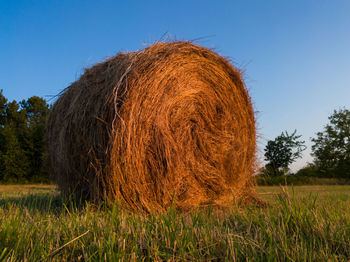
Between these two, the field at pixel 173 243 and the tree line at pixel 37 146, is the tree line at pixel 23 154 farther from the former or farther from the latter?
the field at pixel 173 243

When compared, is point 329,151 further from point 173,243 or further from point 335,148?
point 173,243

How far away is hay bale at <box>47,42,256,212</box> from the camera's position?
286cm

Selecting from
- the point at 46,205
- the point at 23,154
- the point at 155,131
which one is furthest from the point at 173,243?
the point at 23,154

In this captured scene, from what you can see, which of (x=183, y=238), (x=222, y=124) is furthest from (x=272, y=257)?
(x=222, y=124)

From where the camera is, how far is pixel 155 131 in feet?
10.1

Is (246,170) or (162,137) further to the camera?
(246,170)

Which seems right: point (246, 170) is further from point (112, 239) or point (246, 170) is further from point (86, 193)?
point (112, 239)

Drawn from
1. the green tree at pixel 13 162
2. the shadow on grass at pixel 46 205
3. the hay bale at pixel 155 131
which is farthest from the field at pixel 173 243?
the green tree at pixel 13 162

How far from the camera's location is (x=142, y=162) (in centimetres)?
299

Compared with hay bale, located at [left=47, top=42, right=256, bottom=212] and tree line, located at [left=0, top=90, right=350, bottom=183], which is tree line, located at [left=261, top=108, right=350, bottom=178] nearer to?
tree line, located at [left=0, top=90, right=350, bottom=183]

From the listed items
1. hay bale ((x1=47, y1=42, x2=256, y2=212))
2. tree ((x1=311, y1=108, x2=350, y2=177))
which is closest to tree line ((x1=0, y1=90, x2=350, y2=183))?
tree ((x1=311, y1=108, x2=350, y2=177))

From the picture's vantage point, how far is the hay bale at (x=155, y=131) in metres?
2.86

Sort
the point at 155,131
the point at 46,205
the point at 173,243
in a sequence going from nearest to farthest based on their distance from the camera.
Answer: the point at 173,243 → the point at 155,131 → the point at 46,205

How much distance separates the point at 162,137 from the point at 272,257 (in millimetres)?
1977
